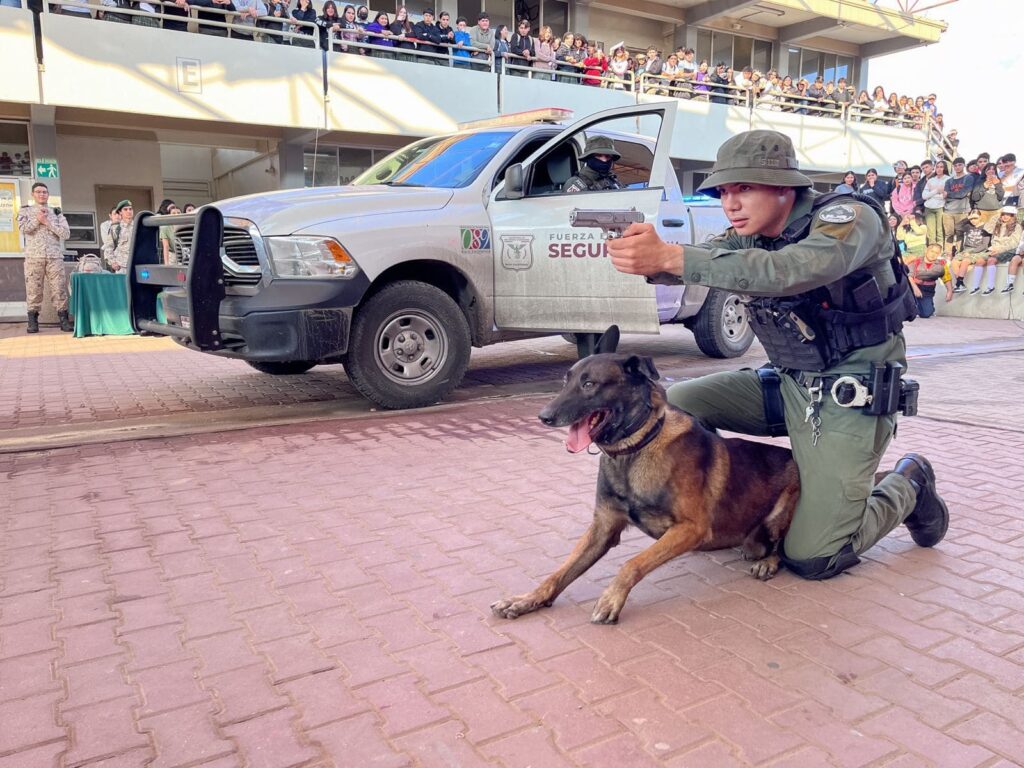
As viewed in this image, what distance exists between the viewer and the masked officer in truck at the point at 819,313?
8.38 feet

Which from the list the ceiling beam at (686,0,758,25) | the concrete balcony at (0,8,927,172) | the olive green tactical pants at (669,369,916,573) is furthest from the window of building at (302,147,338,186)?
the olive green tactical pants at (669,369,916,573)

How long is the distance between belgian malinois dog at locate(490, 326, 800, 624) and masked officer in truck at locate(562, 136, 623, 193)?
3.79m

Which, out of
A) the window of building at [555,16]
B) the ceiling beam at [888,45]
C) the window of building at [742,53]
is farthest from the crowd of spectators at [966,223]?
the ceiling beam at [888,45]

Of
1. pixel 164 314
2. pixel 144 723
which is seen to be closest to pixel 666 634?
pixel 144 723

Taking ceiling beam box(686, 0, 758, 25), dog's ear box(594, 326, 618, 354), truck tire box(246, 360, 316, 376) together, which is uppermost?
ceiling beam box(686, 0, 758, 25)

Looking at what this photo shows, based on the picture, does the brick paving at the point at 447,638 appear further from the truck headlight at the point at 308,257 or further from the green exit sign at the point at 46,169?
the green exit sign at the point at 46,169

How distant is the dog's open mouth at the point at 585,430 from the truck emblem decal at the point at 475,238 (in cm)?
345

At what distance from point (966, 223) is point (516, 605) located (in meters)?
14.2

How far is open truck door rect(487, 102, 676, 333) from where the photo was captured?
600 centimetres

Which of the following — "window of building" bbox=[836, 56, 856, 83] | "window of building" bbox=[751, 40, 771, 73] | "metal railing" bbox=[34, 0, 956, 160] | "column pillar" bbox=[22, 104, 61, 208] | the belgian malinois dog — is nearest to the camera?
the belgian malinois dog

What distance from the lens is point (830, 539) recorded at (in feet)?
9.45

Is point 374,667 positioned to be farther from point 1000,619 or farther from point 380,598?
point 1000,619

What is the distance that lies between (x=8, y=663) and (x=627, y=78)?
1927 cm

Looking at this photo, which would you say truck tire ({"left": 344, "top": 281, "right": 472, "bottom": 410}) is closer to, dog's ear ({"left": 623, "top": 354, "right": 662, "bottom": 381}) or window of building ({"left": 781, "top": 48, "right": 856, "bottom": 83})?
dog's ear ({"left": 623, "top": 354, "right": 662, "bottom": 381})
